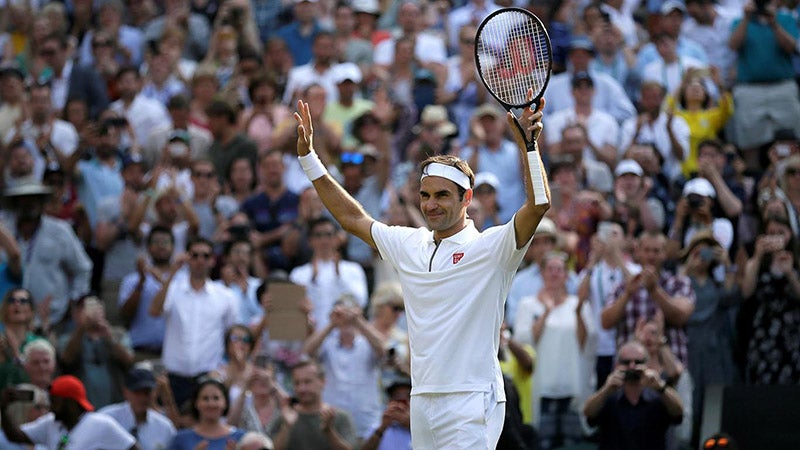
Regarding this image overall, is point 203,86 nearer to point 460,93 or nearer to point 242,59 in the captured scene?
point 242,59

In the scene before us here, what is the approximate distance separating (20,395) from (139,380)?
105cm

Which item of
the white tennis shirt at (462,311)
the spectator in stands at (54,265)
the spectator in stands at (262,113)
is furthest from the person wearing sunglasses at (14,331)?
the white tennis shirt at (462,311)

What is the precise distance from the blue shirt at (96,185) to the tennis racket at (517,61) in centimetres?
854

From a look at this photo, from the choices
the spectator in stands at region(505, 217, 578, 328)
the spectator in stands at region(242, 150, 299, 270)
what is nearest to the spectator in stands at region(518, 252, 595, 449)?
the spectator in stands at region(505, 217, 578, 328)

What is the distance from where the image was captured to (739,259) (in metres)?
14.4

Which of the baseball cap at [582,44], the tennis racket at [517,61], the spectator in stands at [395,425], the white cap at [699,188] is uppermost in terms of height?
the tennis racket at [517,61]

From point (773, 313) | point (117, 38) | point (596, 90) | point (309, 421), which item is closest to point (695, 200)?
point (773, 313)

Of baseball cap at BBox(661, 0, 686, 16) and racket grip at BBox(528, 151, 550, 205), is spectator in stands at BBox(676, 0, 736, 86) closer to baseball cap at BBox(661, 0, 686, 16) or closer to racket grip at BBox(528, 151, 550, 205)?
baseball cap at BBox(661, 0, 686, 16)

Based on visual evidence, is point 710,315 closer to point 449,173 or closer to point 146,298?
point 146,298

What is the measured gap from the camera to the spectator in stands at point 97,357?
551 inches

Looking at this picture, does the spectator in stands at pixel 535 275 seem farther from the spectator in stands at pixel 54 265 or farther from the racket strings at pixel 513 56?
the racket strings at pixel 513 56

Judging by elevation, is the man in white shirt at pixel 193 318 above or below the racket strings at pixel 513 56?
below

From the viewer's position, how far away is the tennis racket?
790cm

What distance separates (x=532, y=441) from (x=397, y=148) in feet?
17.9
